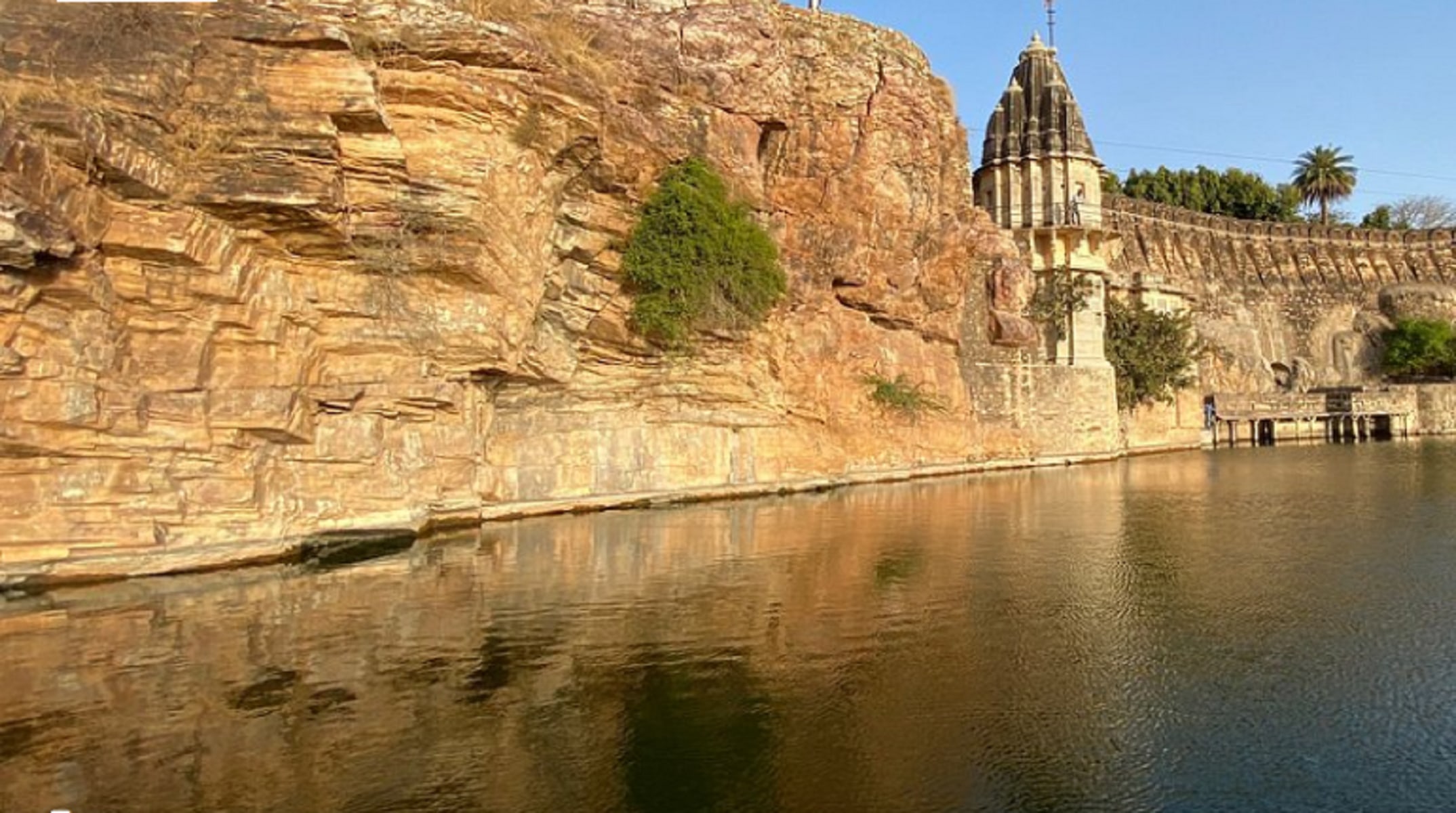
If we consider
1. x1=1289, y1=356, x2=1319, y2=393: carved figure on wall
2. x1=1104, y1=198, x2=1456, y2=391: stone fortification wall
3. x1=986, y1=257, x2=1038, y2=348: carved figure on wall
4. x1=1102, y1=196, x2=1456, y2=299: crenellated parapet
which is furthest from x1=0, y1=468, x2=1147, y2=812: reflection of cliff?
x1=1289, y1=356, x2=1319, y2=393: carved figure on wall

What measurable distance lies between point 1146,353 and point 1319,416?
1496 centimetres

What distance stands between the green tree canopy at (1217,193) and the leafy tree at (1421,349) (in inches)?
576

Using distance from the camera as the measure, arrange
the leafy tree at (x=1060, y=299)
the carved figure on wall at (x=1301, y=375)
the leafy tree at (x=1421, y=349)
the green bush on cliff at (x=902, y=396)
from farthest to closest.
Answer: the carved figure on wall at (x=1301, y=375)
the leafy tree at (x=1421, y=349)
the leafy tree at (x=1060, y=299)
the green bush on cliff at (x=902, y=396)

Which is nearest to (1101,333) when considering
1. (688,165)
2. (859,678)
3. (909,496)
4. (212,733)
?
(909,496)

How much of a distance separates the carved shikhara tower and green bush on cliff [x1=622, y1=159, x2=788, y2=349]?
1947 cm

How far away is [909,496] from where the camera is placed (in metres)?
24.7

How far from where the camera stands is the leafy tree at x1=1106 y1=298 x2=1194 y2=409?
43.0 metres

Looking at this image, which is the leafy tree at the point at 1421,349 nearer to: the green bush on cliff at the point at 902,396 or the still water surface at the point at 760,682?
the green bush on cliff at the point at 902,396

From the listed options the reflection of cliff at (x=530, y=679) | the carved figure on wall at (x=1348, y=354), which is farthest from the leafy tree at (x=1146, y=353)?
the reflection of cliff at (x=530, y=679)

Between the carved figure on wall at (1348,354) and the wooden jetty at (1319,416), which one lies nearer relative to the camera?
the wooden jetty at (1319,416)

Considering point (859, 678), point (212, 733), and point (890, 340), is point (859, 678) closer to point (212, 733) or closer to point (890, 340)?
point (212, 733)

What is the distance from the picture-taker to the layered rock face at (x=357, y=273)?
13391 millimetres

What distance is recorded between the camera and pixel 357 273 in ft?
55.6

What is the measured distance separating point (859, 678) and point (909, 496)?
16440mm
